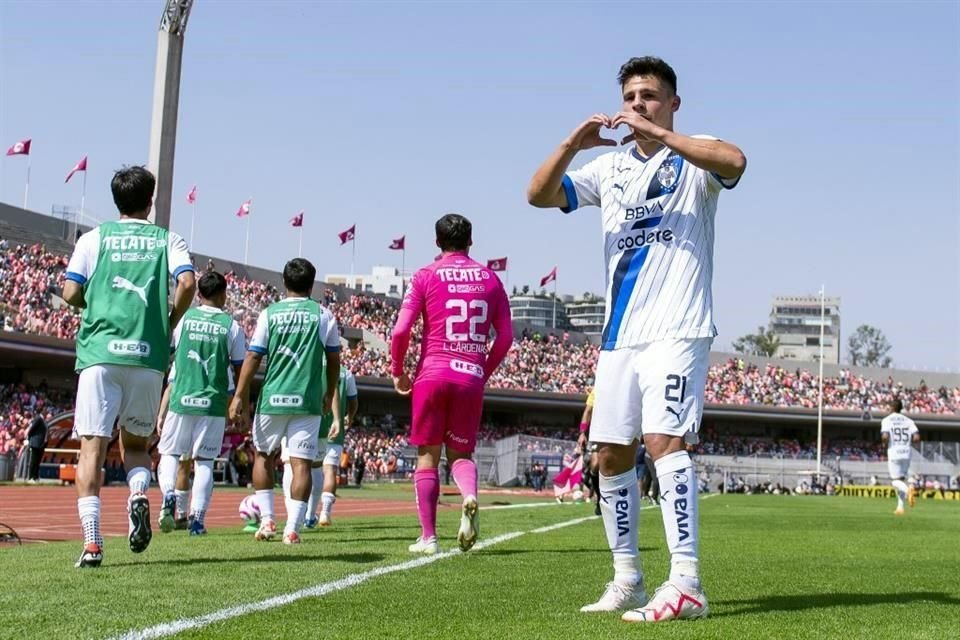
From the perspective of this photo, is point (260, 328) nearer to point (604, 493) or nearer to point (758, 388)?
point (604, 493)

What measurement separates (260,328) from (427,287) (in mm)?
1849

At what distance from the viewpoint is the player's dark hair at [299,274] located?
9.85 meters

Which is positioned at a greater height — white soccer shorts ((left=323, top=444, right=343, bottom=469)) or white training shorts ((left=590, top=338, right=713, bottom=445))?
white training shorts ((left=590, top=338, right=713, bottom=445))

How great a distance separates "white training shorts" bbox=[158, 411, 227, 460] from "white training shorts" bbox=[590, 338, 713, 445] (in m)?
6.18

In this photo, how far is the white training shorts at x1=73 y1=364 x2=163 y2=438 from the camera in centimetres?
711

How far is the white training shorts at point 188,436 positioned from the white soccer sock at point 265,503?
28.9 inches

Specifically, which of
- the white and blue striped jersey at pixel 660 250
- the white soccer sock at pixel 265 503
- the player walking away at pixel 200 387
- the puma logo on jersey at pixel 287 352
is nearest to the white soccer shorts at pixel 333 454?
the player walking away at pixel 200 387

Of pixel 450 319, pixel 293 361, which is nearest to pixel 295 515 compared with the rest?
pixel 293 361

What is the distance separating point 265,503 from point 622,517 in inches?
211

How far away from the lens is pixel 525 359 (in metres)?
69.6

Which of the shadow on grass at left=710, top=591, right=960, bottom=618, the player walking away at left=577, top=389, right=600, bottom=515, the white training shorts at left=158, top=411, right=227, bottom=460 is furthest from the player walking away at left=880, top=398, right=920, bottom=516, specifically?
the shadow on grass at left=710, top=591, right=960, bottom=618

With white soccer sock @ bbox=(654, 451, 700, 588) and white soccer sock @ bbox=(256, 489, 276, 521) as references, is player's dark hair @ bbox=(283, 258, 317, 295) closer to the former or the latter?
white soccer sock @ bbox=(256, 489, 276, 521)

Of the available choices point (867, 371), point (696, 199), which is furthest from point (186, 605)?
point (867, 371)

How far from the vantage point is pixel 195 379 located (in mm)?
10703
